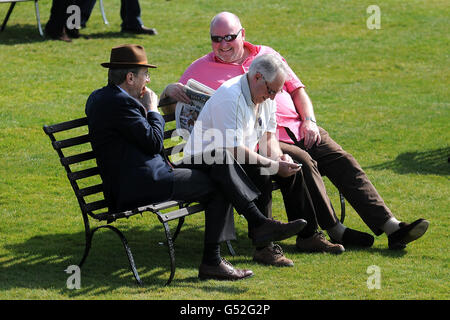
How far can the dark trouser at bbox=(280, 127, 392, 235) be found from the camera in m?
7.09

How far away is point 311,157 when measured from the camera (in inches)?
291

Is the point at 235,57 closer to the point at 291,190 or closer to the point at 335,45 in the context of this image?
the point at 291,190

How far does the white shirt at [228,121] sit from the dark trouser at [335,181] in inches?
21.8

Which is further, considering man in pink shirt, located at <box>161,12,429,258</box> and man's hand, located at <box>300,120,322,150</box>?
man's hand, located at <box>300,120,322,150</box>

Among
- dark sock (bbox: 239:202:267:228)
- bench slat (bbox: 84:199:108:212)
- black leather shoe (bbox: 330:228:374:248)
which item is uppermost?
bench slat (bbox: 84:199:108:212)

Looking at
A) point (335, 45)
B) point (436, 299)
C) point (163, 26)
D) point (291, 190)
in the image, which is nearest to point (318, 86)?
point (335, 45)

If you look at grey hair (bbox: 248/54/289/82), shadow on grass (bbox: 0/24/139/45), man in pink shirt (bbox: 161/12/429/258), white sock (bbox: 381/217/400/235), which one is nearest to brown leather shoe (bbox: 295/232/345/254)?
man in pink shirt (bbox: 161/12/429/258)

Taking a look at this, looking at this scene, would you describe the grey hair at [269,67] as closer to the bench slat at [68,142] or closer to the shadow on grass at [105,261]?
the bench slat at [68,142]

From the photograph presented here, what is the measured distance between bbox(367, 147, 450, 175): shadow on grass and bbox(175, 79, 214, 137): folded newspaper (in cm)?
309

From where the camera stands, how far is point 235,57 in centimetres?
751

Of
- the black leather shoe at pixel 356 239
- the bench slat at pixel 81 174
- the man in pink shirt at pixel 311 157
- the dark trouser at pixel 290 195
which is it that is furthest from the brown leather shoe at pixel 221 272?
the black leather shoe at pixel 356 239

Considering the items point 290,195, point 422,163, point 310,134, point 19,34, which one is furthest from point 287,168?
point 19,34

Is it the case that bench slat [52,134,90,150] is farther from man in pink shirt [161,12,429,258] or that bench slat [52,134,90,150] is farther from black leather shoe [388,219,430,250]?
black leather shoe [388,219,430,250]
